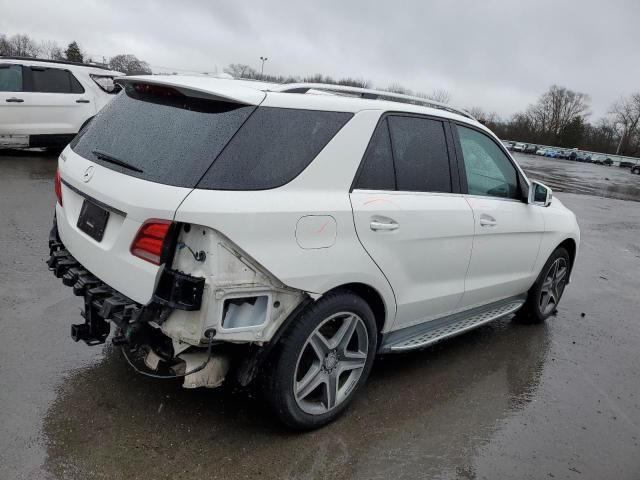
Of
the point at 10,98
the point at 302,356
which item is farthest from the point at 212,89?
the point at 10,98

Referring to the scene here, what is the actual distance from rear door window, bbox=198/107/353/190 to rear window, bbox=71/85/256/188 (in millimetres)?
55

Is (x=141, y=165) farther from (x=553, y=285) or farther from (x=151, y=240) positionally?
(x=553, y=285)

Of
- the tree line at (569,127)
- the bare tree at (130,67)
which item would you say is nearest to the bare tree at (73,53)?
the bare tree at (130,67)

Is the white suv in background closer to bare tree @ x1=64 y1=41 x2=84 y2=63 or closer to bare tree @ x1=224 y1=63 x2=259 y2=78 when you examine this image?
bare tree @ x1=224 y1=63 x2=259 y2=78

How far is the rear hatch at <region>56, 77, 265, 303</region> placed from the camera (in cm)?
250

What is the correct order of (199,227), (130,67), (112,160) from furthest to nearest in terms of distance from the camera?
(130,67) < (112,160) < (199,227)

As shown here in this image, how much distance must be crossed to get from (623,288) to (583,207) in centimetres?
891

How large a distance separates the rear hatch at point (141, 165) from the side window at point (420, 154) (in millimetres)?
977

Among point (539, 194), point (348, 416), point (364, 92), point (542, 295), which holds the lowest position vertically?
point (348, 416)

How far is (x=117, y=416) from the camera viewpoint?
9.78 feet

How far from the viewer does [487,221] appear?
3.85 metres

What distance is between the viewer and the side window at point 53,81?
33.6 ft

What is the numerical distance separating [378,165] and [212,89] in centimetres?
103

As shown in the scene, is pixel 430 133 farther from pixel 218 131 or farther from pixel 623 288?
pixel 623 288
